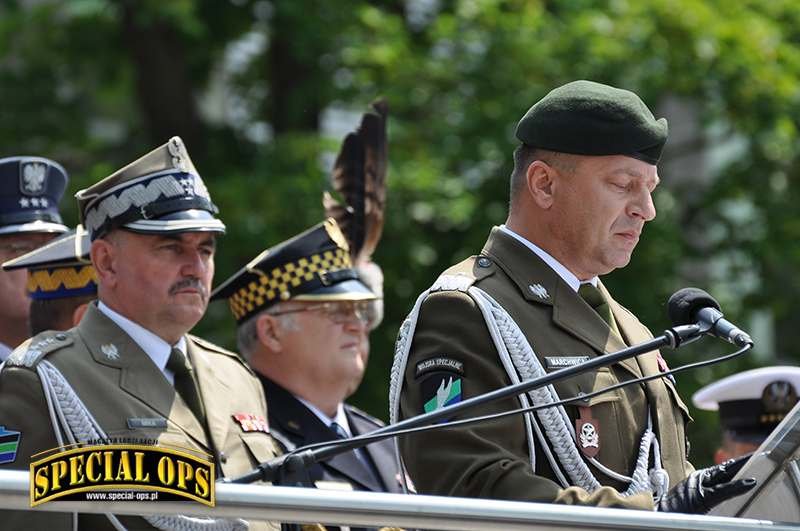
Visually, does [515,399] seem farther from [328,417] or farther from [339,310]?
[339,310]

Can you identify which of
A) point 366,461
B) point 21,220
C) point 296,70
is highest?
point 296,70

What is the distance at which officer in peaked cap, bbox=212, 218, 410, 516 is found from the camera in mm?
5625

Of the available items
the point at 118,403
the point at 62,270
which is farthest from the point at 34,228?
the point at 118,403

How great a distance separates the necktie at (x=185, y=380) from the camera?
442 cm

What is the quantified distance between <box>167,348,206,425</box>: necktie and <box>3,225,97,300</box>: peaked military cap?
3.08 ft

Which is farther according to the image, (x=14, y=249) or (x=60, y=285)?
(x=14, y=249)

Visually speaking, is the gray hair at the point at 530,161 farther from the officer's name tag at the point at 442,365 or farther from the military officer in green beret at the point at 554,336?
the officer's name tag at the point at 442,365

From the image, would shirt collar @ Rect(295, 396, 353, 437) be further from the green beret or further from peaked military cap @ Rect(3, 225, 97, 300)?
the green beret

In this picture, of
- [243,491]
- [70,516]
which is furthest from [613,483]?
[70,516]

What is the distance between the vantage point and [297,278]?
5824 mm

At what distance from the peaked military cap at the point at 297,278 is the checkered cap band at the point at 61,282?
557mm

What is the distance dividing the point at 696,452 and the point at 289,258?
5298mm

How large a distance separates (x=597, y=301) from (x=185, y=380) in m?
1.28

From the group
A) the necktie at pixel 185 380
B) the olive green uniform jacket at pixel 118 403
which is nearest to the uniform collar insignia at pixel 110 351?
the olive green uniform jacket at pixel 118 403
